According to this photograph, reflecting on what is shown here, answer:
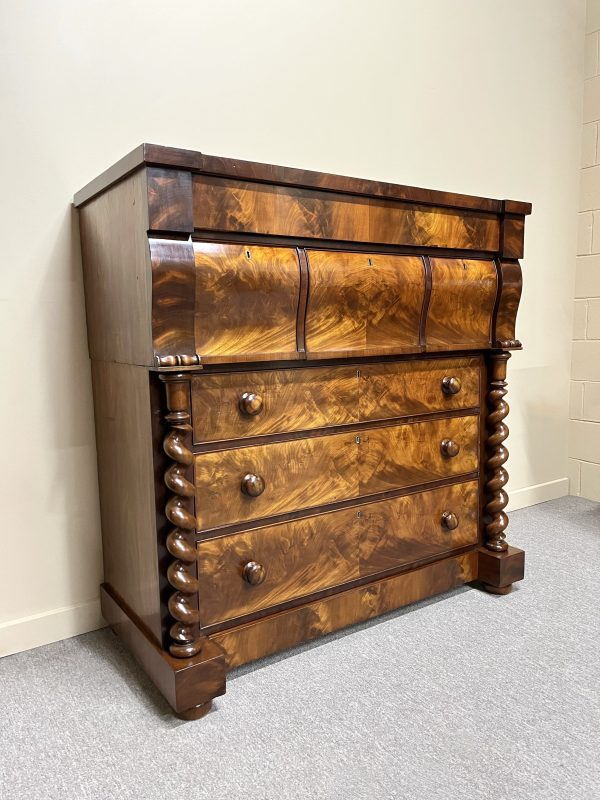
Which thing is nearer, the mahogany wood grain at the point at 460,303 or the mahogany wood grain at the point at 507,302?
the mahogany wood grain at the point at 460,303

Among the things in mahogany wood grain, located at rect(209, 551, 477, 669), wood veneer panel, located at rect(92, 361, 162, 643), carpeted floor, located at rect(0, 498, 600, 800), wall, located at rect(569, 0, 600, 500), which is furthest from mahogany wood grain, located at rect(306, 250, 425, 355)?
wall, located at rect(569, 0, 600, 500)

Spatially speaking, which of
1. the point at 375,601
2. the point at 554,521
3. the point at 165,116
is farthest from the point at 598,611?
the point at 165,116

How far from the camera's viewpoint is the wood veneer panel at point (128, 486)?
4.60 ft

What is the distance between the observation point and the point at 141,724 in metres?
1.34

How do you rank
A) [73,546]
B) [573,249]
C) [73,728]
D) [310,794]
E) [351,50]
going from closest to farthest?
[310,794] < [73,728] < [73,546] < [351,50] < [573,249]

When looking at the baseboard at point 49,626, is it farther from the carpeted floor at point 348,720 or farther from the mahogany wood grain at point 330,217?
the mahogany wood grain at point 330,217

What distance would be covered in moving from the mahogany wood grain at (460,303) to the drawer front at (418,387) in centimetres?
7

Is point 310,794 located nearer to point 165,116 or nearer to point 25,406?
point 25,406

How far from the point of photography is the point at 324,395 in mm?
1586

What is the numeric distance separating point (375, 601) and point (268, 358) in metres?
0.81

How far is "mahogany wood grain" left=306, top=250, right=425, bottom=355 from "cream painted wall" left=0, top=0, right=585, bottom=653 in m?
0.70

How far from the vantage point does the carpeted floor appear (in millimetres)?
1168

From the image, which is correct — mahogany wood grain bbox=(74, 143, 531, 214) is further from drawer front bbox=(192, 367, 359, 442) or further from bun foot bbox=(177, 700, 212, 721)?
bun foot bbox=(177, 700, 212, 721)

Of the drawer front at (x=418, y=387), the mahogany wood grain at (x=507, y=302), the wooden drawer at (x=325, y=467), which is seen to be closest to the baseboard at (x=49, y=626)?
the wooden drawer at (x=325, y=467)
